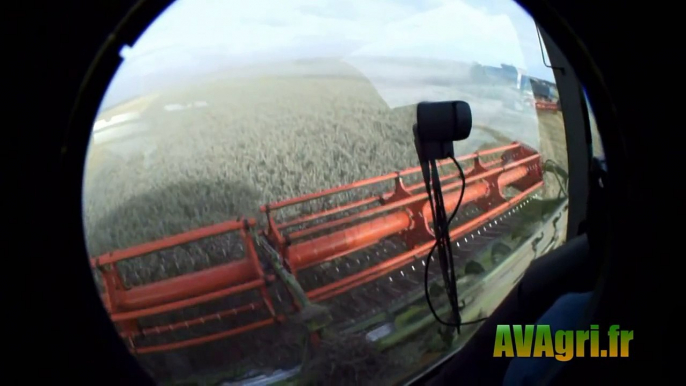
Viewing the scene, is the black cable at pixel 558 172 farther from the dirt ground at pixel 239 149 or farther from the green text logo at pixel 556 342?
the green text logo at pixel 556 342

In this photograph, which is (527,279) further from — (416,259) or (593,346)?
(416,259)

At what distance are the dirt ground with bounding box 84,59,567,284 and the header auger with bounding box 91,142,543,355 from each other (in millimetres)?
32

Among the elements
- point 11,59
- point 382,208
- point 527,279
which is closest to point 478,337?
point 527,279

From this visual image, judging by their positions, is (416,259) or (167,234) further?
(416,259)

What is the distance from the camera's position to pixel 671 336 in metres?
0.65

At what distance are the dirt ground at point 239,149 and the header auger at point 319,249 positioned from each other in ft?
0.10

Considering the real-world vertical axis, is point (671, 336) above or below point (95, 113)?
below

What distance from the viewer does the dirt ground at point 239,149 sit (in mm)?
1228

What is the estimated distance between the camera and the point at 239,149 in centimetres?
138

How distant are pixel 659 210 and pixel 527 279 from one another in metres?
0.39

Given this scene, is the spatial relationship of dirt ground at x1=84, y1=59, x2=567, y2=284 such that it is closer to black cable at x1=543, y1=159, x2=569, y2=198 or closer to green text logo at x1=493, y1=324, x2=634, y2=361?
black cable at x1=543, y1=159, x2=569, y2=198

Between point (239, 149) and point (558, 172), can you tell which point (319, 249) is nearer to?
point (239, 149)

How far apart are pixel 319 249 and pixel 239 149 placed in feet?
1.05

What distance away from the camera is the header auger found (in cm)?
123
